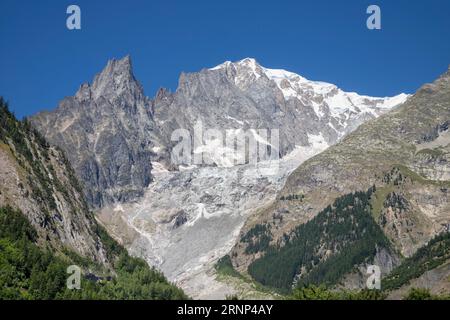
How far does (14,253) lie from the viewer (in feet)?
611
